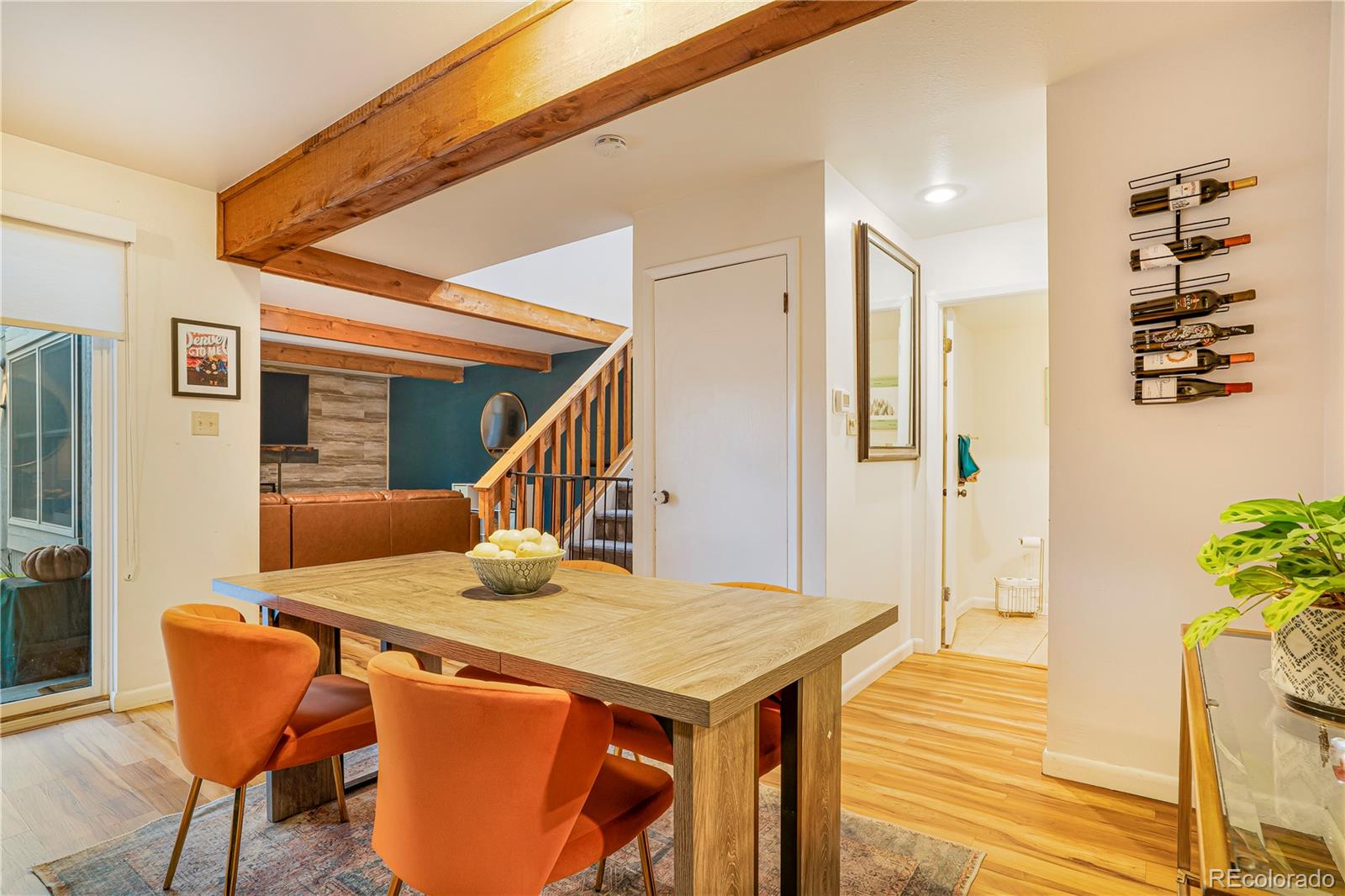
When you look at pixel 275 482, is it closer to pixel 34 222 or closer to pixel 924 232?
pixel 34 222

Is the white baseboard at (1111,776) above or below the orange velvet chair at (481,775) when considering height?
below

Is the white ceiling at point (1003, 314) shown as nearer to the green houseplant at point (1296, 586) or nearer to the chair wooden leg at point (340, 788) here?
the green houseplant at point (1296, 586)

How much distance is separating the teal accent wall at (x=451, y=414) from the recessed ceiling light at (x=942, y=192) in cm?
499

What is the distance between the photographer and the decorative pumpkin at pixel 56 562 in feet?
9.98

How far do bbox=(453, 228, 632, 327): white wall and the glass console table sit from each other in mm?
4567

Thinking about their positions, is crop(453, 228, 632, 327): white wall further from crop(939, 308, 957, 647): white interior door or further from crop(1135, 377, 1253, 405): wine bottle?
crop(1135, 377, 1253, 405): wine bottle

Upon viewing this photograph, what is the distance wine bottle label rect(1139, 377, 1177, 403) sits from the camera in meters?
2.15

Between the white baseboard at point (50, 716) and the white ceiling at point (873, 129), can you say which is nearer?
the white ceiling at point (873, 129)

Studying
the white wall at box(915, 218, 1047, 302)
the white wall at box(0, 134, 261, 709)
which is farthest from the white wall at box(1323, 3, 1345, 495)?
the white wall at box(0, 134, 261, 709)

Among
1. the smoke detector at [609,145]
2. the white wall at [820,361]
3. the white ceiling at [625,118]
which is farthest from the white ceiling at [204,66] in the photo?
the white wall at [820,361]

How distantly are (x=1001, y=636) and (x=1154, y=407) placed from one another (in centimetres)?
263

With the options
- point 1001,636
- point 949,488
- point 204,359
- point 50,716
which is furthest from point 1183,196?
point 50,716

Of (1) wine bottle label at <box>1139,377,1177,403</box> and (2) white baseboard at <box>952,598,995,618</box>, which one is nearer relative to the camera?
(1) wine bottle label at <box>1139,377,1177,403</box>

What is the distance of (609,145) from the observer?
277cm
